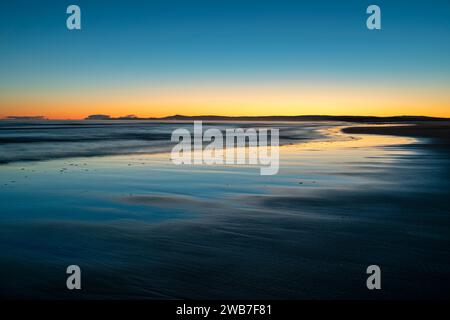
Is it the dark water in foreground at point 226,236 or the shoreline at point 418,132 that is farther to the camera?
the shoreline at point 418,132

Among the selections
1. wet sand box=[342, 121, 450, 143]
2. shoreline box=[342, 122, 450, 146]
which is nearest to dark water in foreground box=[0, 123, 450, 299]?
shoreline box=[342, 122, 450, 146]

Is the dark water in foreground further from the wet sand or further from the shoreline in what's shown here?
the wet sand

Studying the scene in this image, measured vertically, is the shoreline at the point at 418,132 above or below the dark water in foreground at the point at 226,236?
above

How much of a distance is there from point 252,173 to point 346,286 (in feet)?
25.4

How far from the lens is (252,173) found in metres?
11.7

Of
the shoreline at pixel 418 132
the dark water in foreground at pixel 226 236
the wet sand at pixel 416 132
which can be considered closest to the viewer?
the dark water in foreground at pixel 226 236

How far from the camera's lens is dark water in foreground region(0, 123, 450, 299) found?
403 centimetres

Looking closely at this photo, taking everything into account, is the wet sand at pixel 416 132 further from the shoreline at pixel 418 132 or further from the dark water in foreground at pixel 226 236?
the dark water in foreground at pixel 226 236

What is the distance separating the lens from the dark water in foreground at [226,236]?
159 inches

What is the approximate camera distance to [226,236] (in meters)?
5.56

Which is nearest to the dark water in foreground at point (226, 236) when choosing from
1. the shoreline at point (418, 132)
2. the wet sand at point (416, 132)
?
the shoreline at point (418, 132)

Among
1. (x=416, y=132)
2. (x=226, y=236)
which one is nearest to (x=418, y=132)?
(x=416, y=132)

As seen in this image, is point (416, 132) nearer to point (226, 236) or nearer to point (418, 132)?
point (418, 132)

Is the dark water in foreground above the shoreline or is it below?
below
